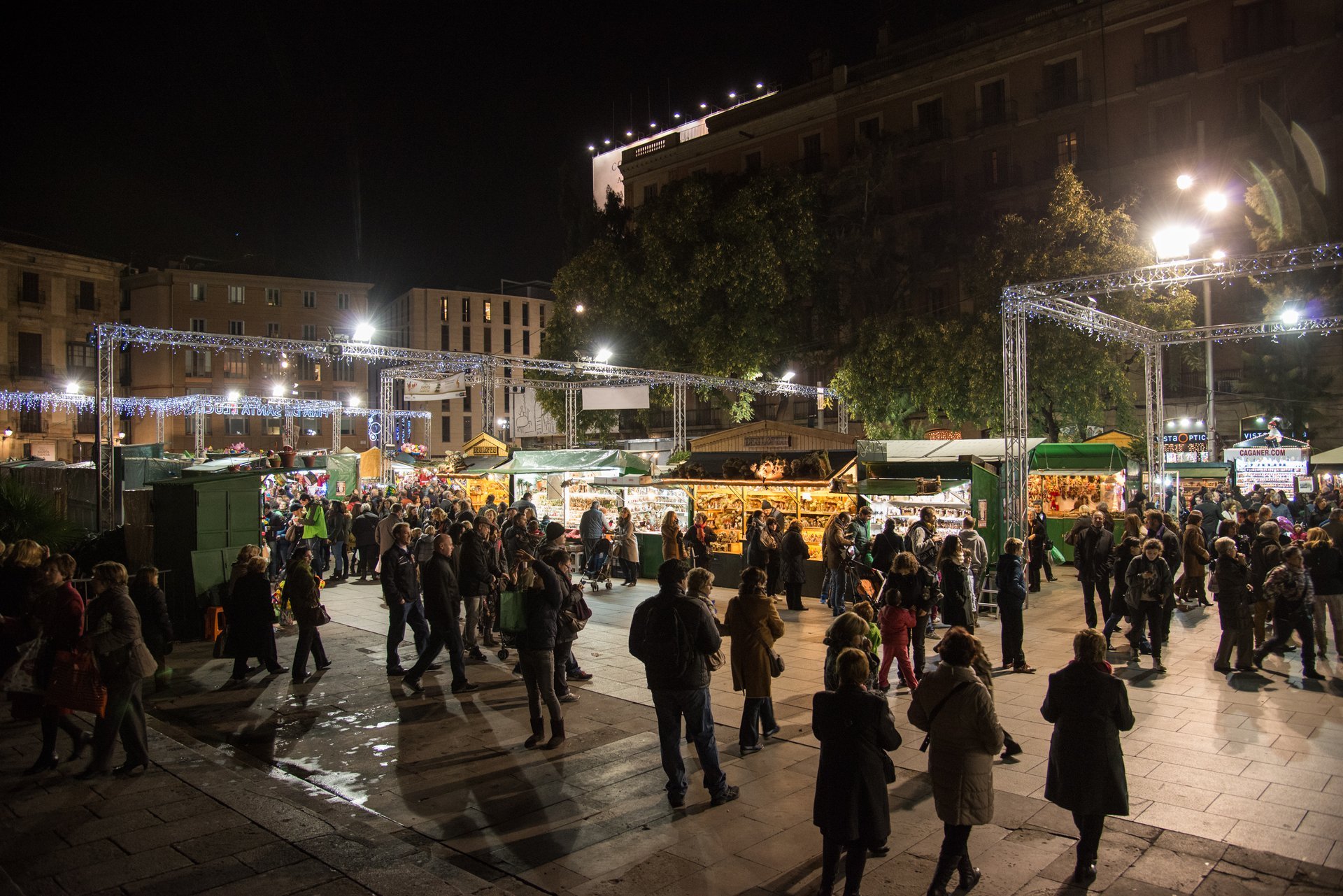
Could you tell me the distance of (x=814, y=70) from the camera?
39000mm

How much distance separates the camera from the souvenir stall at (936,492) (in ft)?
42.6

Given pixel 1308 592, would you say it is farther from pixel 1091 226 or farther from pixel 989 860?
pixel 1091 226

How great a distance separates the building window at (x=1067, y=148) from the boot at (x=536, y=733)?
1264 inches

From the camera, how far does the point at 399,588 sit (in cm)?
888

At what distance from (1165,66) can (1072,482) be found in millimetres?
19858

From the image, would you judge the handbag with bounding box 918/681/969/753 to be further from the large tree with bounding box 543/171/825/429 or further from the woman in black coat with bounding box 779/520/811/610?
the large tree with bounding box 543/171/825/429

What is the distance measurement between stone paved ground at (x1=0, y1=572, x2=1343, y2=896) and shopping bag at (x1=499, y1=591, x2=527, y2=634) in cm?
87

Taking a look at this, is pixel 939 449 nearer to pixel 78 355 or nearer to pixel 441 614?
pixel 441 614

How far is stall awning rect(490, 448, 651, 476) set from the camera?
16750 millimetres

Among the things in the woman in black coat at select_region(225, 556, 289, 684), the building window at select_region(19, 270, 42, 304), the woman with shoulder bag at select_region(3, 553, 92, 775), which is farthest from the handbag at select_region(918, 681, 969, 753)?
the building window at select_region(19, 270, 42, 304)

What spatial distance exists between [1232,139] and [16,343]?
57.8 metres

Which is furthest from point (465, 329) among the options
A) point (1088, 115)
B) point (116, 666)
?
point (116, 666)

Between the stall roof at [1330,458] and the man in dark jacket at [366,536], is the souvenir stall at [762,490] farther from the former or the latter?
the stall roof at [1330,458]

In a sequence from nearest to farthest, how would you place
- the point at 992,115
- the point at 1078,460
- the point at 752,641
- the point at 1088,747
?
1. the point at 1088,747
2. the point at 752,641
3. the point at 1078,460
4. the point at 992,115
